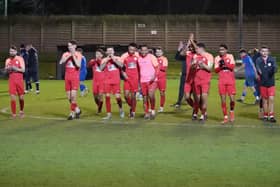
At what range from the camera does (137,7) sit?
68.9m

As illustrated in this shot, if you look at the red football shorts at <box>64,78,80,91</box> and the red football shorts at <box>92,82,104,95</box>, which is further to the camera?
the red football shorts at <box>92,82,104,95</box>

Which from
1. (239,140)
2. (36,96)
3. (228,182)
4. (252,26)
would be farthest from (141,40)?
(228,182)

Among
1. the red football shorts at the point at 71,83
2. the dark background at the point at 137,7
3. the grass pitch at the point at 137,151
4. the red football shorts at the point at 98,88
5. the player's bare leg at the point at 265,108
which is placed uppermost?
the dark background at the point at 137,7

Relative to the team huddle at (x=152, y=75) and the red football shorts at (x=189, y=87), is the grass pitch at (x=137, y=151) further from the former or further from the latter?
the red football shorts at (x=189, y=87)

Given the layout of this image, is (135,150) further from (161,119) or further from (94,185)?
(161,119)

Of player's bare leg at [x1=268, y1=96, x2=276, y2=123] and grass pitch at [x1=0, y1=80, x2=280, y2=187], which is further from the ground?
player's bare leg at [x1=268, y1=96, x2=276, y2=123]

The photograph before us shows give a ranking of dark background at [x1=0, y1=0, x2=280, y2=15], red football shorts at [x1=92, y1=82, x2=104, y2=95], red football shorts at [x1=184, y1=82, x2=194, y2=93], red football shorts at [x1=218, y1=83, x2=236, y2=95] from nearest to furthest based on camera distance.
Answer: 1. red football shorts at [x1=218, y1=83, x2=236, y2=95]
2. red football shorts at [x1=184, y1=82, x2=194, y2=93]
3. red football shorts at [x1=92, y1=82, x2=104, y2=95]
4. dark background at [x1=0, y1=0, x2=280, y2=15]

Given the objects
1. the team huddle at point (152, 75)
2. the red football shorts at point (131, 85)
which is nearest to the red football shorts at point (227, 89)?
the team huddle at point (152, 75)

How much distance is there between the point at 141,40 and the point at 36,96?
33.2 metres

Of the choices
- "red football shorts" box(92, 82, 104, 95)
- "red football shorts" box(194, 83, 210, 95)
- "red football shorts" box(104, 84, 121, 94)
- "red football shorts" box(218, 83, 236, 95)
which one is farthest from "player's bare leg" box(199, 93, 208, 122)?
"red football shorts" box(92, 82, 104, 95)

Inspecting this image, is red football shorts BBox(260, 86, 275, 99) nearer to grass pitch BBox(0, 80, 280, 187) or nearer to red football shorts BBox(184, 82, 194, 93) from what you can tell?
grass pitch BBox(0, 80, 280, 187)

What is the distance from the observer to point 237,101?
83.5 ft

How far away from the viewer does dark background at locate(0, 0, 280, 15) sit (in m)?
66.7

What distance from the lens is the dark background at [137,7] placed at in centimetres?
6669
